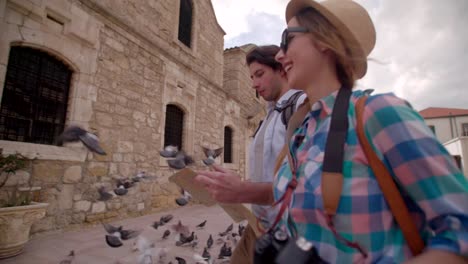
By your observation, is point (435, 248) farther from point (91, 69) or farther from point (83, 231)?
point (91, 69)

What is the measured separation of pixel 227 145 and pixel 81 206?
7263mm

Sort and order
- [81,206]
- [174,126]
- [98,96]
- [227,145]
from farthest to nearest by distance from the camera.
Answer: [227,145], [174,126], [98,96], [81,206]

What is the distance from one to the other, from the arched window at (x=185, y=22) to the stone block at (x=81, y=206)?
6313 mm

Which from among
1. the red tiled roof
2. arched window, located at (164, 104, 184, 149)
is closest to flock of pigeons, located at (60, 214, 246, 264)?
arched window, located at (164, 104, 184, 149)

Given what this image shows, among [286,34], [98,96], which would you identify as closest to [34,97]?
[98,96]

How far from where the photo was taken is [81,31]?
492cm

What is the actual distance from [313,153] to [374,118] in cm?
20

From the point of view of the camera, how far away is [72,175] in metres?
4.65

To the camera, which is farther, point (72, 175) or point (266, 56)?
point (72, 175)

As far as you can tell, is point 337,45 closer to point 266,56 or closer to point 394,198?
point 394,198

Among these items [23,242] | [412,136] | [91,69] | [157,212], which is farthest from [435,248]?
[157,212]

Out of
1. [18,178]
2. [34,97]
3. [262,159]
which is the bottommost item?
[18,178]

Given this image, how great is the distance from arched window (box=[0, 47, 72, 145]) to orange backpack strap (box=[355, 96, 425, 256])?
5232 millimetres

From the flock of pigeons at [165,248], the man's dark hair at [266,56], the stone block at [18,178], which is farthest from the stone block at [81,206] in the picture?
the man's dark hair at [266,56]
